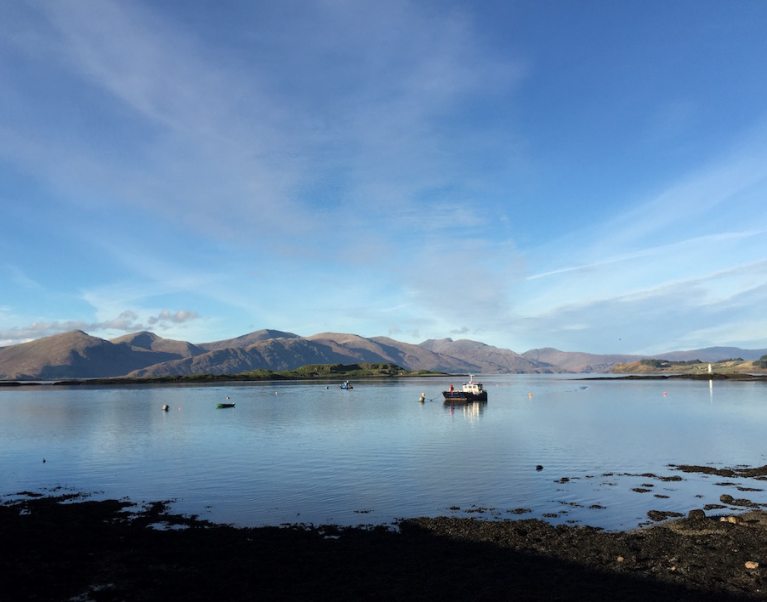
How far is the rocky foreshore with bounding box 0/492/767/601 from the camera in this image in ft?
61.4

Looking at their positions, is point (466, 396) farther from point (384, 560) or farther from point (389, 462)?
point (384, 560)

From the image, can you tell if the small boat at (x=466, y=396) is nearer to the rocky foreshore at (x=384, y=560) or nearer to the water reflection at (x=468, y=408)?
the water reflection at (x=468, y=408)

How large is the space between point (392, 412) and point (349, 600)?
84420mm

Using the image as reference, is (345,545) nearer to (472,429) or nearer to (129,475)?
(129,475)

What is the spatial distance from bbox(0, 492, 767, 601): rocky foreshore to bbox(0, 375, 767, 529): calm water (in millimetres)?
3327

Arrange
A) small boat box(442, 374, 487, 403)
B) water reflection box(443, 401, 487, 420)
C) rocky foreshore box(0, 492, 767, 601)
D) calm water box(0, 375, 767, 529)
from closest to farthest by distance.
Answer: rocky foreshore box(0, 492, 767, 601) → calm water box(0, 375, 767, 529) → water reflection box(443, 401, 487, 420) → small boat box(442, 374, 487, 403)

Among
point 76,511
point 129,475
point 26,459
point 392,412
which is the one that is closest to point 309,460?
point 129,475

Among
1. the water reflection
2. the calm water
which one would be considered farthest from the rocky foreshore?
the water reflection

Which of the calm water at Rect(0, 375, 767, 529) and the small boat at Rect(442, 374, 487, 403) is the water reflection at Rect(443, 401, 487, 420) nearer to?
the small boat at Rect(442, 374, 487, 403)

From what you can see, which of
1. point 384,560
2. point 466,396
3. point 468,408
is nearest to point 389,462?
point 384,560

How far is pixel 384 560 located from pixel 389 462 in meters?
25.8

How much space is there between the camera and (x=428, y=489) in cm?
3681

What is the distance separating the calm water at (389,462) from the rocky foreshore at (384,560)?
3.33 metres

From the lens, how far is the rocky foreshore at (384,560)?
1872 centimetres
